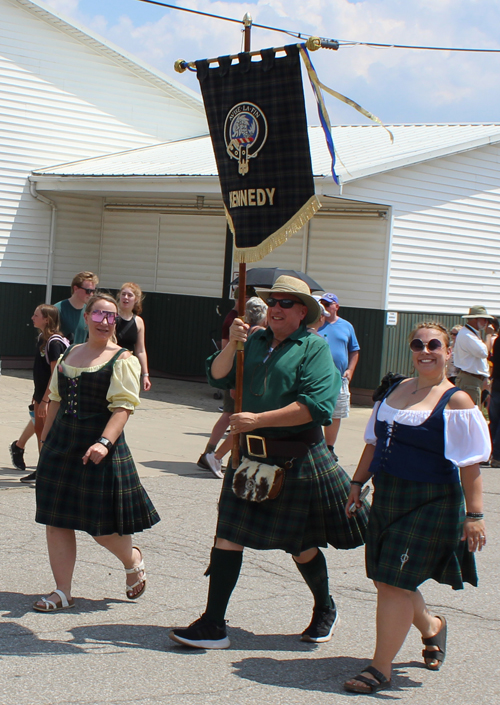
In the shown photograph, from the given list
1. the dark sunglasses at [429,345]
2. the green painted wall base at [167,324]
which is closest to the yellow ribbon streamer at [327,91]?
the dark sunglasses at [429,345]

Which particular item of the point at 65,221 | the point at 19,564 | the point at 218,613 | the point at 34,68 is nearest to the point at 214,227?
the point at 65,221

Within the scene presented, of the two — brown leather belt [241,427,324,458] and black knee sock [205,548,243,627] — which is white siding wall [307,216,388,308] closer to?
brown leather belt [241,427,324,458]

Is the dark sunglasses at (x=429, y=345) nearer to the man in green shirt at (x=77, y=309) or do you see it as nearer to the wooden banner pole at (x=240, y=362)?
the wooden banner pole at (x=240, y=362)

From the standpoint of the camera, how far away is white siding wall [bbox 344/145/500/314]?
14648mm

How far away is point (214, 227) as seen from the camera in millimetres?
16781

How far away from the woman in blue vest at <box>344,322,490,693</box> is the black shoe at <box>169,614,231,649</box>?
730 mm

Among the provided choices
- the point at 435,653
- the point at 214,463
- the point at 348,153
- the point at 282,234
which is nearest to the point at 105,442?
the point at 282,234

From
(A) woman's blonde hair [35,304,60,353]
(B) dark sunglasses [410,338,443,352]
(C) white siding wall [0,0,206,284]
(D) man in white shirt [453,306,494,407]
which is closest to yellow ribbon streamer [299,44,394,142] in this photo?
(B) dark sunglasses [410,338,443,352]

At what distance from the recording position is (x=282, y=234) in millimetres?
4742

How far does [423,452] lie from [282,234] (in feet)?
4.70

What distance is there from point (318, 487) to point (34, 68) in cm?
1523

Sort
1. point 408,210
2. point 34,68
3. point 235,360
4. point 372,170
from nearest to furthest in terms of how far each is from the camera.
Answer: point 235,360, point 372,170, point 408,210, point 34,68

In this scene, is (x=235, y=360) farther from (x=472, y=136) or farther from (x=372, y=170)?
(x=472, y=136)

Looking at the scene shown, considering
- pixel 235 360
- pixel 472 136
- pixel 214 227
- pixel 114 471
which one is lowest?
pixel 114 471
